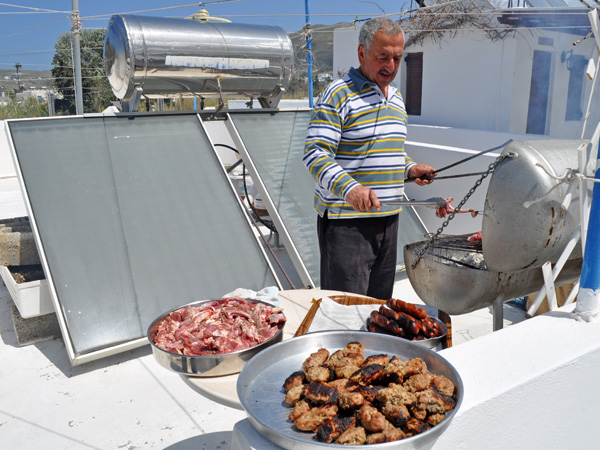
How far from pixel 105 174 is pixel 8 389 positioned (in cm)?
147

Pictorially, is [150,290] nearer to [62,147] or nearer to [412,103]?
[62,147]

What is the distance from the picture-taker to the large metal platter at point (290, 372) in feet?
3.78

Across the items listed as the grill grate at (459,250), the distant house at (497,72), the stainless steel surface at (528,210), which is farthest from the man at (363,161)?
the distant house at (497,72)

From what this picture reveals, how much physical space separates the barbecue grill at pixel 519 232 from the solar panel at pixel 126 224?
1549 millimetres

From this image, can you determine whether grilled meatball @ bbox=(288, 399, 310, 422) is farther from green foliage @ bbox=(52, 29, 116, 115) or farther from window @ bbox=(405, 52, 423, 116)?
green foliage @ bbox=(52, 29, 116, 115)

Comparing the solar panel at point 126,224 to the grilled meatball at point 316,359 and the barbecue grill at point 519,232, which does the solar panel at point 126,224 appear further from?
the grilled meatball at point 316,359

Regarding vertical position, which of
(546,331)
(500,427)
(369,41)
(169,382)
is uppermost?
(369,41)

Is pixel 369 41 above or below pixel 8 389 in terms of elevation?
above

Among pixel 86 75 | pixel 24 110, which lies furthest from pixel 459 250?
pixel 86 75

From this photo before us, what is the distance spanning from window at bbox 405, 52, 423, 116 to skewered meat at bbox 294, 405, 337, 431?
33.3ft

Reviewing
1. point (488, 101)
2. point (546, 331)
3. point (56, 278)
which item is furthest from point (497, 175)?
point (488, 101)

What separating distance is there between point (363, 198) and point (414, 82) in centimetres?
941

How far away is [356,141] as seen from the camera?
98.7 inches

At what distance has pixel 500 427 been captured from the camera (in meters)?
1.49
